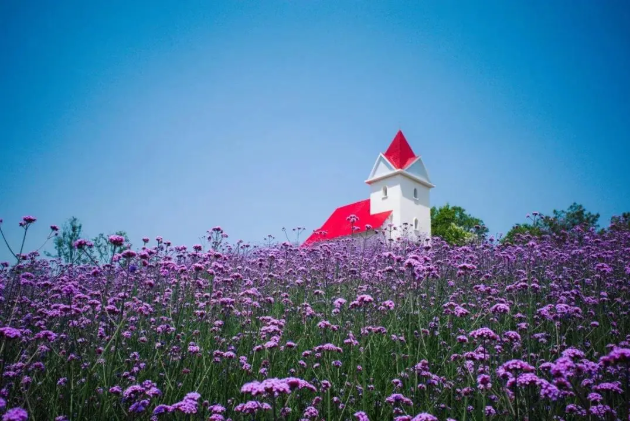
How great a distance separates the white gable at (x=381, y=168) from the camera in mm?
37934

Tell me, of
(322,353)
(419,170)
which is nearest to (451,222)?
(419,170)

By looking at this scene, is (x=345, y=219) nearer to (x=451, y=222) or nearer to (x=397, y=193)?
(x=397, y=193)

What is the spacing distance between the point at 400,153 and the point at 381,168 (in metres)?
2.78

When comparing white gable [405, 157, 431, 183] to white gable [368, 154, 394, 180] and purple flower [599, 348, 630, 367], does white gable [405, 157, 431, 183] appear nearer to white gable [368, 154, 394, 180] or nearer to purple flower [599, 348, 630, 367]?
white gable [368, 154, 394, 180]

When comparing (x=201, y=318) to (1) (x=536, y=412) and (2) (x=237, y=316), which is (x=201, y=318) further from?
(1) (x=536, y=412)

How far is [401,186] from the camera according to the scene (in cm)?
3616

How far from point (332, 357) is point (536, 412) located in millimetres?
2163

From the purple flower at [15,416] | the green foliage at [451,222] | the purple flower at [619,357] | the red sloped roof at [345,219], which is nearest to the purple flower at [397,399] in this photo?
the purple flower at [619,357]

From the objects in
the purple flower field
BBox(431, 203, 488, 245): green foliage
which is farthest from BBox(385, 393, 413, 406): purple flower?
BBox(431, 203, 488, 245): green foliage

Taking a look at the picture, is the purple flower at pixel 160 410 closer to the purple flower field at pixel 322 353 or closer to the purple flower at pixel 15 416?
the purple flower field at pixel 322 353

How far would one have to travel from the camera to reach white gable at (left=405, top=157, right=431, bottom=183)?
38.1m

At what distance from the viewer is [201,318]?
5023 millimetres

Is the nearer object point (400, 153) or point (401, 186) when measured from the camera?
point (401, 186)

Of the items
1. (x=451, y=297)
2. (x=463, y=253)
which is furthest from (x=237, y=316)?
(x=463, y=253)
